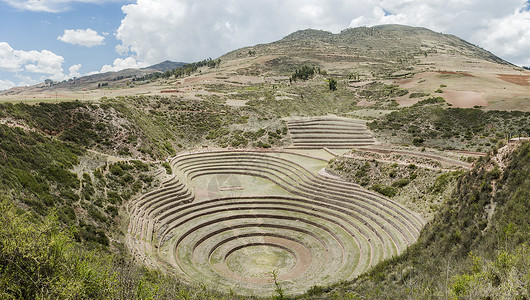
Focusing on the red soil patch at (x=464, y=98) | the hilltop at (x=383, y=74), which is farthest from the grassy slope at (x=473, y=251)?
the red soil patch at (x=464, y=98)

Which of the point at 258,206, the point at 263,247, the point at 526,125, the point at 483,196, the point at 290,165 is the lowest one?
the point at 263,247

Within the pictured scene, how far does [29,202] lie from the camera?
58.3 feet

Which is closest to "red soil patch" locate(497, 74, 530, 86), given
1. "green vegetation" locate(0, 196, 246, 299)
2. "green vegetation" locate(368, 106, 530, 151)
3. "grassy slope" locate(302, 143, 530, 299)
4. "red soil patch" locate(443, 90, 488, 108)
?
"red soil patch" locate(443, 90, 488, 108)

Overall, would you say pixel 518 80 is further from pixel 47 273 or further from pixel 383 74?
pixel 47 273

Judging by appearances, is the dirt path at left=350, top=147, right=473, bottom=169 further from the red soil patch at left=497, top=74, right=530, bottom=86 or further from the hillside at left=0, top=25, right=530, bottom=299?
the red soil patch at left=497, top=74, right=530, bottom=86

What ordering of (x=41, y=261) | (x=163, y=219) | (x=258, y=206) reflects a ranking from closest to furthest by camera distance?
(x=41, y=261)
(x=163, y=219)
(x=258, y=206)

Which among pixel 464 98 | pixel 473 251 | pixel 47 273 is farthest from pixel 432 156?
pixel 47 273

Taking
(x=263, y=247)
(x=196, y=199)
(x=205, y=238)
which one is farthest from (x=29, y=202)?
(x=263, y=247)

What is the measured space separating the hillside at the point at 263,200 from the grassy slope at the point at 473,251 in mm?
93

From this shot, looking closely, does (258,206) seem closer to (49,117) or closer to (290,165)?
(290,165)

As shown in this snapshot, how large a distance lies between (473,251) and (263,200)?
19908 mm

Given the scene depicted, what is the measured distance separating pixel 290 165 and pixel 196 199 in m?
Answer: 14.0

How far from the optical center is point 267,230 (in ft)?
85.9

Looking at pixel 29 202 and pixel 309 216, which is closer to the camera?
pixel 29 202
